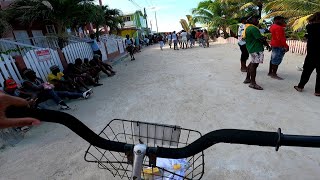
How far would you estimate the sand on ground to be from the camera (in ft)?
9.34

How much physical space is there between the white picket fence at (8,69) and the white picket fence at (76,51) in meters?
2.85

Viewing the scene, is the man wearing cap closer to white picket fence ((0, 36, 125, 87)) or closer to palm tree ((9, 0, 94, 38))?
white picket fence ((0, 36, 125, 87))

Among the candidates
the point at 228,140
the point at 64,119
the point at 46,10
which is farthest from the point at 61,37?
the point at 228,140

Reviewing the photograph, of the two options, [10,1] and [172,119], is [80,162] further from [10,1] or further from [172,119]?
[10,1]

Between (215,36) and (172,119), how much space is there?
24073mm

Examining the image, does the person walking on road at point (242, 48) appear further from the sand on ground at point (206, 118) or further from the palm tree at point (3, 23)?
the palm tree at point (3, 23)

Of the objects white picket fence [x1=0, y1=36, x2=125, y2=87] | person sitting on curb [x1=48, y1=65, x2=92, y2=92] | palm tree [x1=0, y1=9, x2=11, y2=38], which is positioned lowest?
person sitting on curb [x1=48, y1=65, x2=92, y2=92]

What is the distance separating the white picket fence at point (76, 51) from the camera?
897cm

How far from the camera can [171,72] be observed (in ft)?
28.2

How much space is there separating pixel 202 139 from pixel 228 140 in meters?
0.13

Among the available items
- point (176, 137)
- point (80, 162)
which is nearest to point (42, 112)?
point (176, 137)

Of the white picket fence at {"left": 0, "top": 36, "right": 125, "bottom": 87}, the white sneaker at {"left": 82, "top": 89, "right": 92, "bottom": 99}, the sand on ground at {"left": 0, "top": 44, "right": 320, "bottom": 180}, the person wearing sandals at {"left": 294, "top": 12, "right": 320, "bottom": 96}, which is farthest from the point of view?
the white sneaker at {"left": 82, "top": 89, "right": 92, "bottom": 99}

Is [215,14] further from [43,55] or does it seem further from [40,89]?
[40,89]

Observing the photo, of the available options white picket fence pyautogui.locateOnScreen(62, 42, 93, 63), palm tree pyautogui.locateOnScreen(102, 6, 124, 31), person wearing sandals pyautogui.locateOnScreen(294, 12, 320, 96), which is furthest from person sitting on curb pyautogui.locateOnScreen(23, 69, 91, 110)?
palm tree pyautogui.locateOnScreen(102, 6, 124, 31)
